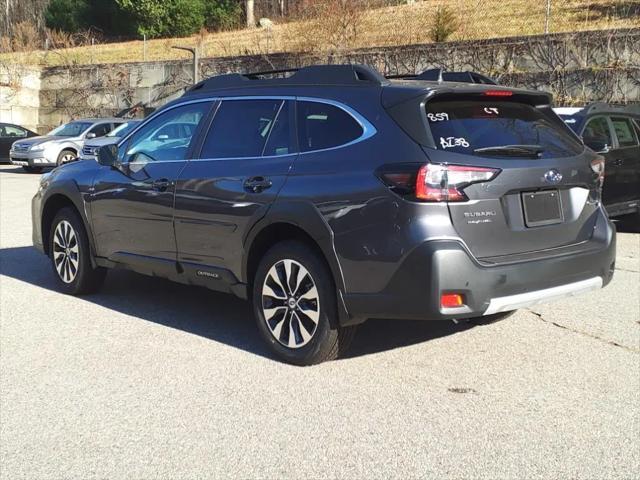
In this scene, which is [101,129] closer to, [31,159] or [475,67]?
[31,159]

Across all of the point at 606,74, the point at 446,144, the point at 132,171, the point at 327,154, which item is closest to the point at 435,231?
the point at 446,144

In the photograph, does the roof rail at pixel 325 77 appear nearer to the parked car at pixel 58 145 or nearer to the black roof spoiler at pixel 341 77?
the black roof spoiler at pixel 341 77

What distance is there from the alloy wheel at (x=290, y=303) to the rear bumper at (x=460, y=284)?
36 cm

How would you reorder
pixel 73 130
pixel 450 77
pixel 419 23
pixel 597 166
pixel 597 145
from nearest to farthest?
pixel 597 166 → pixel 450 77 → pixel 597 145 → pixel 73 130 → pixel 419 23

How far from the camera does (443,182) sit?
395cm

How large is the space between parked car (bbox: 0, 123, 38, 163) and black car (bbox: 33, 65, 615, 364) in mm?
21202

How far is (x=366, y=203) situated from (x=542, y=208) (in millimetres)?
1133

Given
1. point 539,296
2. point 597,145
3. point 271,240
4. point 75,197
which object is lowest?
point 539,296

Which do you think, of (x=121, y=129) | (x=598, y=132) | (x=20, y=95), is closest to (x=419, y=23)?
(x=121, y=129)

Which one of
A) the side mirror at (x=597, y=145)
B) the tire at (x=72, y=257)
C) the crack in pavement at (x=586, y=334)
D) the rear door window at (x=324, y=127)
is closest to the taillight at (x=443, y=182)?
the rear door window at (x=324, y=127)

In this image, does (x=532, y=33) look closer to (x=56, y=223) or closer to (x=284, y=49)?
(x=284, y=49)

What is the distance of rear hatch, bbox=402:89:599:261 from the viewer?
404 centimetres

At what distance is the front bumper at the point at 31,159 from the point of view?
20.7 metres

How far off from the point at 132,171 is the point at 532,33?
60.6ft
